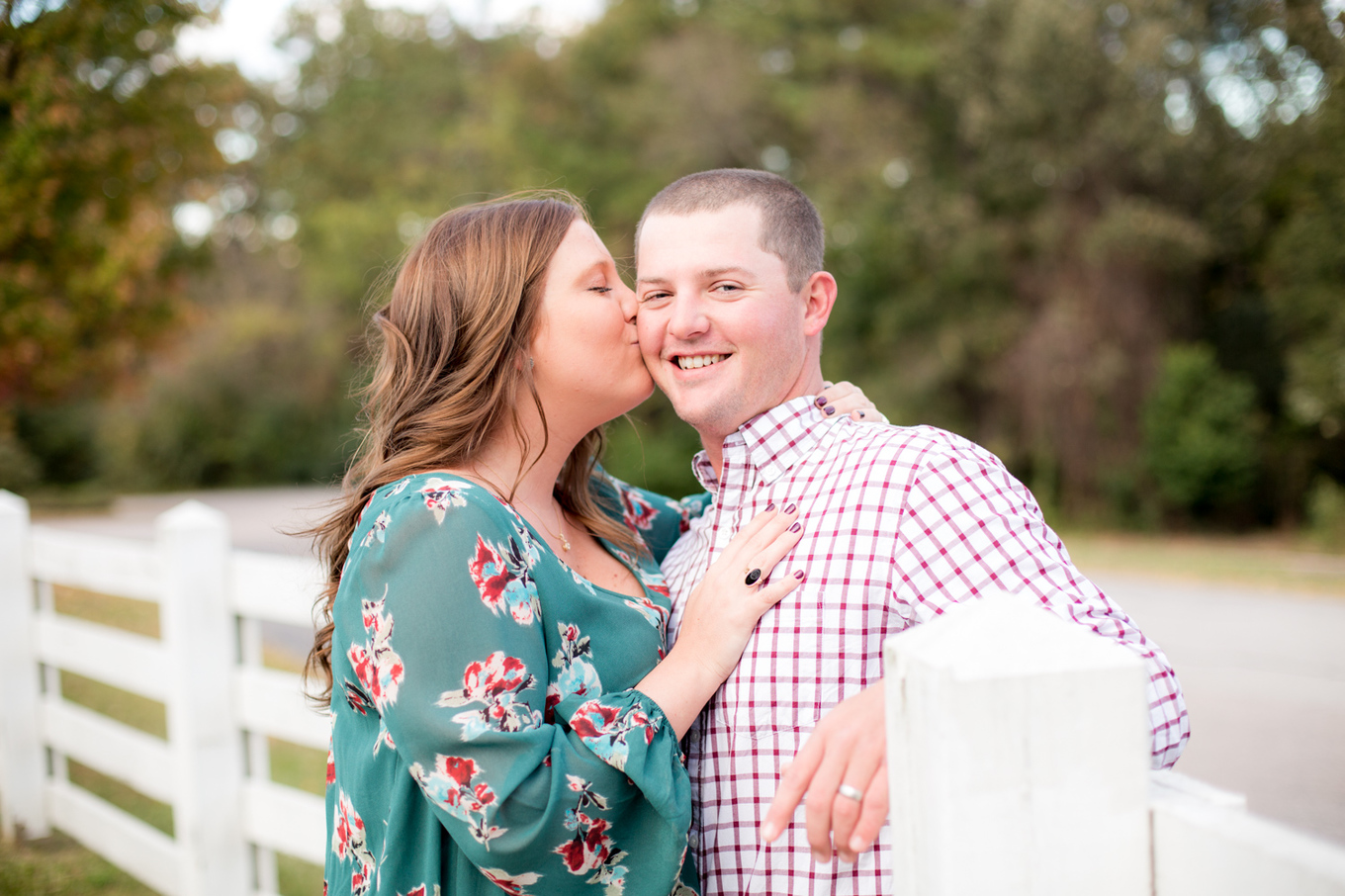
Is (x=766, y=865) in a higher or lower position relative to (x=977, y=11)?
lower

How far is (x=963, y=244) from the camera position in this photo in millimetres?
20812

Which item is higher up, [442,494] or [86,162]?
[86,162]

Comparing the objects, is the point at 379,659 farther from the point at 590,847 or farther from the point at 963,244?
the point at 963,244

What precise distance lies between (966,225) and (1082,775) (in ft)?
69.4

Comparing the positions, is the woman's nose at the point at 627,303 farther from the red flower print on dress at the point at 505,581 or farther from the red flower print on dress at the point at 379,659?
the red flower print on dress at the point at 379,659

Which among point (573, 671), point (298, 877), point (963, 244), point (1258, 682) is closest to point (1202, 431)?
point (963, 244)

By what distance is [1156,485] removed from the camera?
66.0 ft

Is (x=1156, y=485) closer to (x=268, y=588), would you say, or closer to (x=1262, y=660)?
(x=1262, y=660)

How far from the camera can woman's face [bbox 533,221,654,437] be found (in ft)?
7.74

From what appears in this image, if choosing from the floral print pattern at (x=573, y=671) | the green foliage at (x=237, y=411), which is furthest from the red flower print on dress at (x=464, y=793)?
the green foliage at (x=237, y=411)

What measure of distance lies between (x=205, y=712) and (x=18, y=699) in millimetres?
2030

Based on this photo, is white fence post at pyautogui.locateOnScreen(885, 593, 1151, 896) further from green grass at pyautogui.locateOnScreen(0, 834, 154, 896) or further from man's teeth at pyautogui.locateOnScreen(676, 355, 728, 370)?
green grass at pyautogui.locateOnScreen(0, 834, 154, 896)

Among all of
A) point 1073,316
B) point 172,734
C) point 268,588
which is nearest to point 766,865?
point 268,588

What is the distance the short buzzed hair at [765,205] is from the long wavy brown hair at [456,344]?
266 mm
